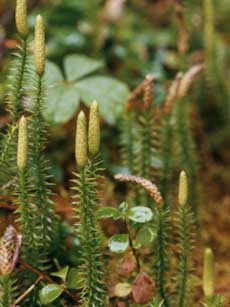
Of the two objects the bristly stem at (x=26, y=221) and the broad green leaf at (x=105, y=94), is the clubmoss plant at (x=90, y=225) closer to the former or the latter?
the bristly stem at (x=26, y=221)

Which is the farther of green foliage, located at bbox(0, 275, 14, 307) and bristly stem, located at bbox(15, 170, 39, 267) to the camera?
bristly stem, located at bbox(15, 170, 39, 267)

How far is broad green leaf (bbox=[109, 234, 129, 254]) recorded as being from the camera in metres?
1.17

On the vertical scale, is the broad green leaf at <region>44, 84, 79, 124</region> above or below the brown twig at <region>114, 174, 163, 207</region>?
above

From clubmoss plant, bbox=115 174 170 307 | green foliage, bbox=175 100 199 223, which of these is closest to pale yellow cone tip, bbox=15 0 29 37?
clubmoss plant, bbox=115 174 170 307

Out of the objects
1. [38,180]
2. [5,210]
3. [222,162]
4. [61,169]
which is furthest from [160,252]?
[222,162]

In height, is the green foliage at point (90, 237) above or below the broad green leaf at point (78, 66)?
below

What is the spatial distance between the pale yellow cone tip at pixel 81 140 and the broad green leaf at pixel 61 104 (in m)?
0.51

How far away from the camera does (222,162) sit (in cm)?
198

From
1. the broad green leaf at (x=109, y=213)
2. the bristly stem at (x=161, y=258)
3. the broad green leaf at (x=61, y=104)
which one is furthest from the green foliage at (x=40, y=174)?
the broad green leaf at (x=61, y=104)

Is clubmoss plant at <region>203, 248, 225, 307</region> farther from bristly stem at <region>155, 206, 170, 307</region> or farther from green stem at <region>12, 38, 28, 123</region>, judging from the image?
green stem at <region>12, 38, 28, 123</region>

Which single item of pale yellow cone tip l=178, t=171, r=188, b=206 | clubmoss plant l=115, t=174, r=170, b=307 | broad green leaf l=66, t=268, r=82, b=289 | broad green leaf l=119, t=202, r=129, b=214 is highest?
pale yellow cone tip l=178, t=171, r=188, b=206

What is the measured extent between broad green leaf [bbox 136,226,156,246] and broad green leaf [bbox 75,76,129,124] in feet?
1.62

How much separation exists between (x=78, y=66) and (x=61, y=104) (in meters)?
0.19

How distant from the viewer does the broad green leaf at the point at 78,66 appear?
1728 millimetres
